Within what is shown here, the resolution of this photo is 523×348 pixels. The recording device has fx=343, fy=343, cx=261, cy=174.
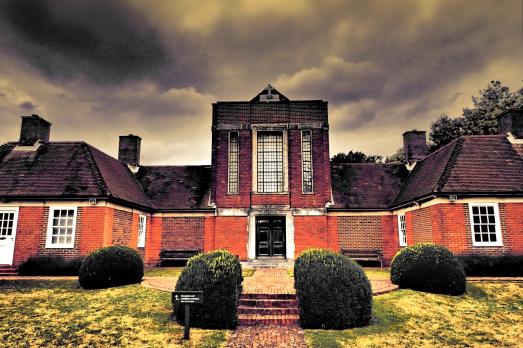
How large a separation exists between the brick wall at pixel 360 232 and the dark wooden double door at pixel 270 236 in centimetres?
366

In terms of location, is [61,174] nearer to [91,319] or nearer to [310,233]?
[91,319]

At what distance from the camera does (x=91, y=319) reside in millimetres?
9719

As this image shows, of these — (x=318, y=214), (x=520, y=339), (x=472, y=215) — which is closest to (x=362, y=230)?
(x=318, y=214)

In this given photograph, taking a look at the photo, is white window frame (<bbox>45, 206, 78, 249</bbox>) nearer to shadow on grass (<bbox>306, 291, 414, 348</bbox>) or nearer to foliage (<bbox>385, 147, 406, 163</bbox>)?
shadow on grass (<bbox>306, 291, 414, 348</bbox>)

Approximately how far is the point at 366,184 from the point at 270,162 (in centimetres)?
700

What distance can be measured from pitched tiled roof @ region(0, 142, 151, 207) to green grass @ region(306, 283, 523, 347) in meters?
13.1

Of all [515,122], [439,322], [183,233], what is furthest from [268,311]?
[515,122]

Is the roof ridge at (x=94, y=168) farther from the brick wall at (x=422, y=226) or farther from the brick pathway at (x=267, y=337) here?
the brick wall at (x=422, y=226)

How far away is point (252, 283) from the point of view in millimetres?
13727

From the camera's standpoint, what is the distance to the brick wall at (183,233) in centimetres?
2180

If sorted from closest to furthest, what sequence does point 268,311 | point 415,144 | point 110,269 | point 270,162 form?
point 268,311 < point 110,269 < point 270,162 < point 415,144

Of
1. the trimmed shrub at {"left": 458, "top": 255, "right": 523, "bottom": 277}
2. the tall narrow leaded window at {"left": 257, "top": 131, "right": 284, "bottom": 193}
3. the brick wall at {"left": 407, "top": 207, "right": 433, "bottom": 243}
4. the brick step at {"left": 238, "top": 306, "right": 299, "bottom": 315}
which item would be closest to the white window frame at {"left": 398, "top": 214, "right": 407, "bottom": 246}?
the brick wall at {"left": 407, "top": 207, "right": 433, "bottom": 243}

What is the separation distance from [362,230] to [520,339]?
12585 millimetres

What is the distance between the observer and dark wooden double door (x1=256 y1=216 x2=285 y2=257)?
69.5 ft
